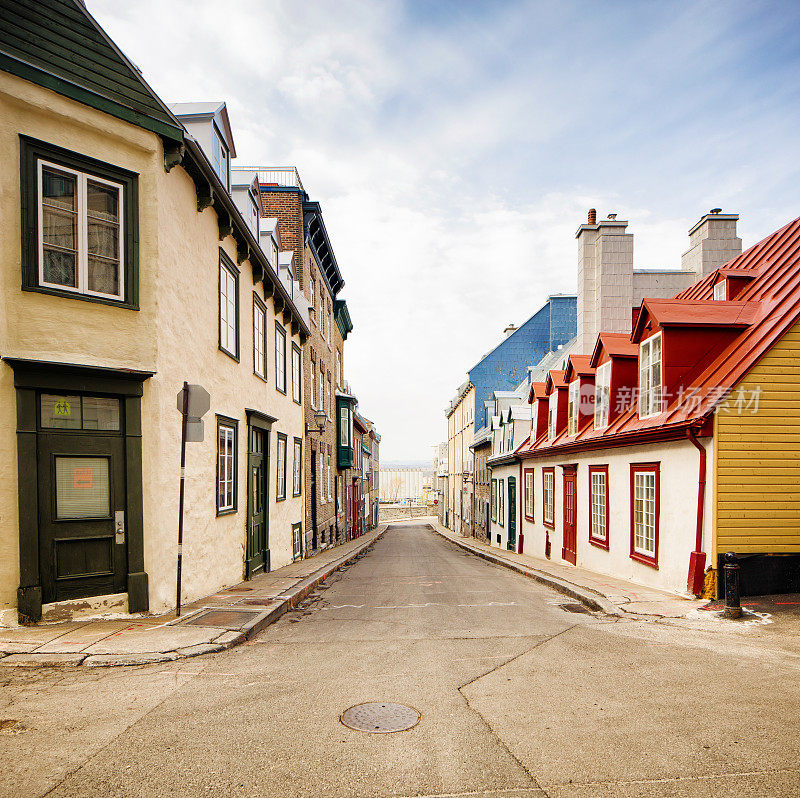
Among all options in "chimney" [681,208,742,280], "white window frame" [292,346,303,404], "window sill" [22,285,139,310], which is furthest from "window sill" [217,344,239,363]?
"chimney" [681,208,742,280]

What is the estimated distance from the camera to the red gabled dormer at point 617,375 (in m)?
13.9

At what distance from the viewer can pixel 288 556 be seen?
1645 cm

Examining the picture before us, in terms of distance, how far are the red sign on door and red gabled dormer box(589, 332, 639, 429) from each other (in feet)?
35.6

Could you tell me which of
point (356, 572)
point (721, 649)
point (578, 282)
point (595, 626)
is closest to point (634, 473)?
point (595, 626)

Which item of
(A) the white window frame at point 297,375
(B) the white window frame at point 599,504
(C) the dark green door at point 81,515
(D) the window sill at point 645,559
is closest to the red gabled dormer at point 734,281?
(B) the white window frame at point 599,504

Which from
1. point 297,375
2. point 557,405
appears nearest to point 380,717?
point 557,405

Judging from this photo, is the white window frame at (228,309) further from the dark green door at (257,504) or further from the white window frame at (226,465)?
the dark green door at (257,504)

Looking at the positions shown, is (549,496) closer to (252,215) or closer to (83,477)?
(252,215)

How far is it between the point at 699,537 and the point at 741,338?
366cm

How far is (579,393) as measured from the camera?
16.7 meters

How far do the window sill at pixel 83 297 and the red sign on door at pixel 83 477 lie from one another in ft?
6.74

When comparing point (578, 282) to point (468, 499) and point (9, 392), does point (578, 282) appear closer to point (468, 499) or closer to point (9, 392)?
point (9, 392)

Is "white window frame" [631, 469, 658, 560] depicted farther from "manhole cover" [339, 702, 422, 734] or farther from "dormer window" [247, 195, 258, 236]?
"dormer window" [247, 195, 258, 236]

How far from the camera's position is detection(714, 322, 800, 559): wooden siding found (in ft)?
30.6
